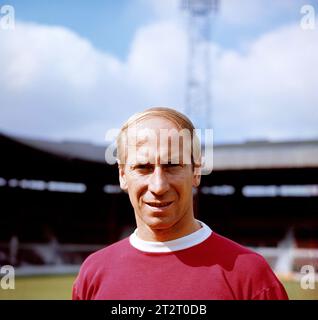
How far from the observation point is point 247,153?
45.6 feet

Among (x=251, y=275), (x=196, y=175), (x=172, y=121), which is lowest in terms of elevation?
(x=251, y=275)

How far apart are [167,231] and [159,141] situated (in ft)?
1.05

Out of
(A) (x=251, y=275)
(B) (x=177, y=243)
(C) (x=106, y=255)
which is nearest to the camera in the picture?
(A) (x=251, y=275)

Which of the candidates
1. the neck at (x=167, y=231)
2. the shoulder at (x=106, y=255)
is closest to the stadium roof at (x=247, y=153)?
the shoulder at (x=106, y=255)

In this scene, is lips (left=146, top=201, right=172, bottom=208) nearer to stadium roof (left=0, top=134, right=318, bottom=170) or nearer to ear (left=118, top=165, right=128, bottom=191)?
ear (left=118, top=165, right=128, bottom=191)

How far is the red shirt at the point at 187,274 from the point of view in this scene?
5.32ft

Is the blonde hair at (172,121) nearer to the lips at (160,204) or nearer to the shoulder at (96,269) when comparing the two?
the lips at (160,204)

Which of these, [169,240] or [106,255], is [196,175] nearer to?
[169,240]

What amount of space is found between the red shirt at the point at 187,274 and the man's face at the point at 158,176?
0.11 m

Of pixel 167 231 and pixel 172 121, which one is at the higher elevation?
pixel 172 121

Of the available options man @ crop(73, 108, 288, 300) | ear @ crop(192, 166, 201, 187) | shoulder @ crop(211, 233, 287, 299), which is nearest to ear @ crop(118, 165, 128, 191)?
man @ crop(73, 108, 288, 300)

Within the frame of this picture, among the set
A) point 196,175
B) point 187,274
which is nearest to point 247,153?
point 196,175

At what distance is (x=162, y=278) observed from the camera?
1.70 meters
